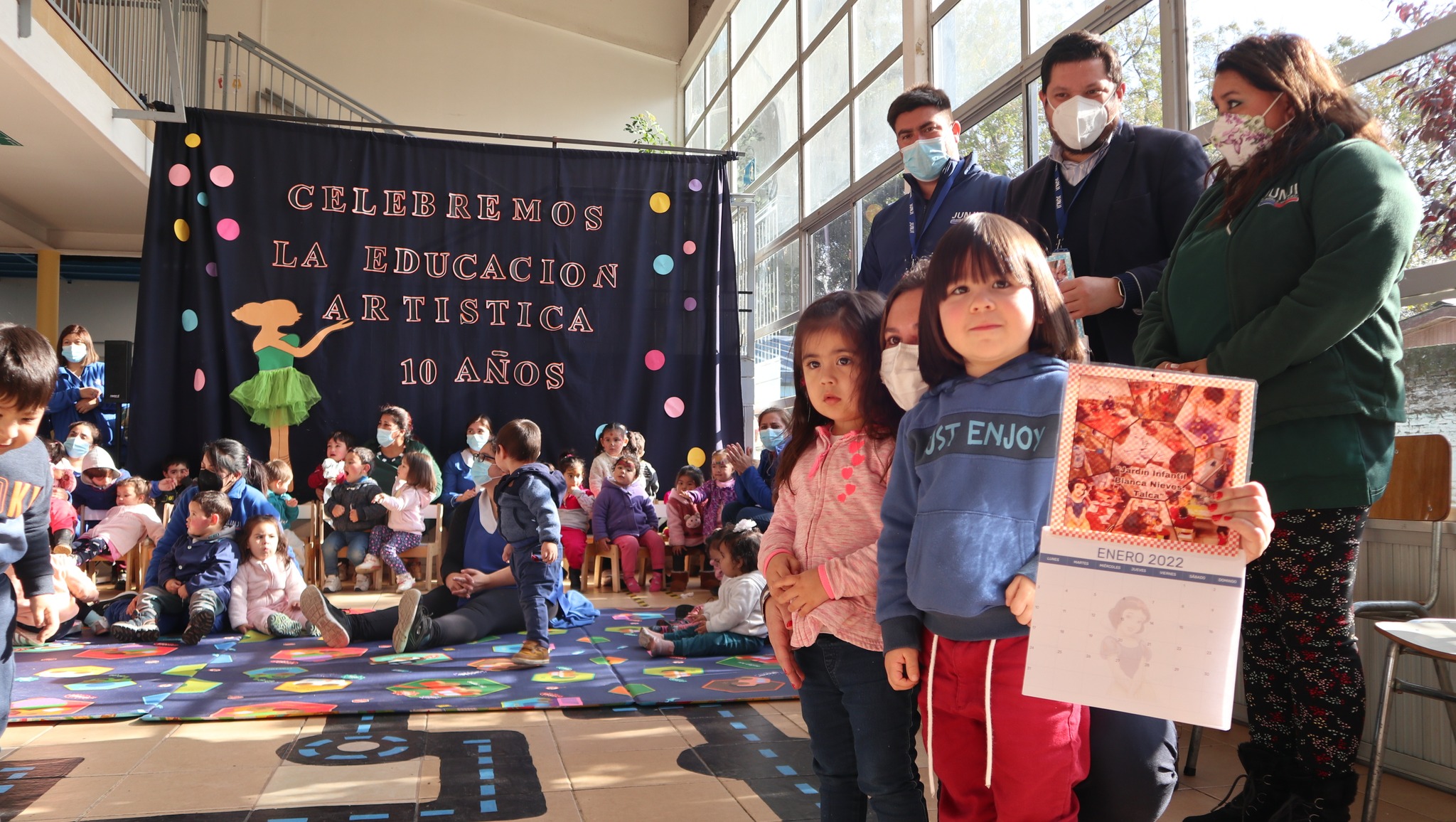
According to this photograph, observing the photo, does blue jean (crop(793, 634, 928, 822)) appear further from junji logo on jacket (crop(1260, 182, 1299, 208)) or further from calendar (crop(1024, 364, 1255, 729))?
junji logo on jacket (crop(1260, 182, 1299, 208))

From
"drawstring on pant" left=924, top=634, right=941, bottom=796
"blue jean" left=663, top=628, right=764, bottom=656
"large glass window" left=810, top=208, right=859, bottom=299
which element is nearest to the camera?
"drawstring on pant" left=924, top=634, right=941, bottom=796

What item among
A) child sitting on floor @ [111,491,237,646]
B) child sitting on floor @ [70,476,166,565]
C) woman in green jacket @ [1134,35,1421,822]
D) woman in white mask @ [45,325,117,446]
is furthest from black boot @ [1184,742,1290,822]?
woman in white mask @ [45,325,117,446]

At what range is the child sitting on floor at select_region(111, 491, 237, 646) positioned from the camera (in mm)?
4211

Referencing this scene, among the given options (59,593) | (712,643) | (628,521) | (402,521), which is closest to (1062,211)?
(59,593)

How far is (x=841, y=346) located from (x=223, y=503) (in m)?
3.88

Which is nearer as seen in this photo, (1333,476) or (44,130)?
(1333,476)

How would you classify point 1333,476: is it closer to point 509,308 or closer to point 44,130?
point 509,308

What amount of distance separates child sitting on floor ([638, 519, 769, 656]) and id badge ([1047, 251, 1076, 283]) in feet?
7.36

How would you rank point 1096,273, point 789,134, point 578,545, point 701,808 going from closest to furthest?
point 1096,273
point 701,808
point 578,545
point 789,134

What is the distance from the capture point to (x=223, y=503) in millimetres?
4531

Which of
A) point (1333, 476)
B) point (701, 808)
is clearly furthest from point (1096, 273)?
point (701, 808)

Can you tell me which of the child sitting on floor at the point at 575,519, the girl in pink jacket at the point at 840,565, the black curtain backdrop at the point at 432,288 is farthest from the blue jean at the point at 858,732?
the black curtain backdrop at the point at 432,288

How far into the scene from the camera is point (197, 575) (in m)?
4.38

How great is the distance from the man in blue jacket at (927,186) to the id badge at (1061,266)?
1.30ft
